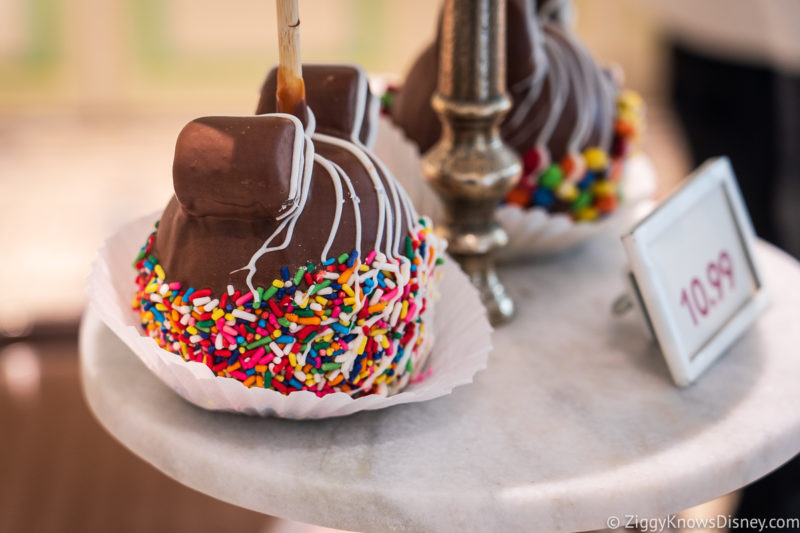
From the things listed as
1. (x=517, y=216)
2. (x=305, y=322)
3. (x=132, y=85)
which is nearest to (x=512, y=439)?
(x=305, y=322)

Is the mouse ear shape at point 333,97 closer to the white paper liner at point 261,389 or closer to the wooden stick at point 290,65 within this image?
the wooden stick at point 290,65

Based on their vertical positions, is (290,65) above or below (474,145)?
above

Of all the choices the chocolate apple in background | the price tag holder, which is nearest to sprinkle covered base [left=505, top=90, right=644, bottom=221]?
the chocolate apple in background

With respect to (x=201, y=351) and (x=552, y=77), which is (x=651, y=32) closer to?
(x=552, y=77)

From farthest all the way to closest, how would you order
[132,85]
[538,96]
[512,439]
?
1. [132,85]
2. [538,96]
3. [512,439]

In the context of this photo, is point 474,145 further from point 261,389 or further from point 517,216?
point 261,389

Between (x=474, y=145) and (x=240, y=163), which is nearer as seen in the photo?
(x=240, y=163)

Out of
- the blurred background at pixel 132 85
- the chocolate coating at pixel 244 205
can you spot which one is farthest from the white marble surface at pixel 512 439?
the blurred background at pixel 132 85

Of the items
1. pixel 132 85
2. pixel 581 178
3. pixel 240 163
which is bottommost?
pixel 132 85
